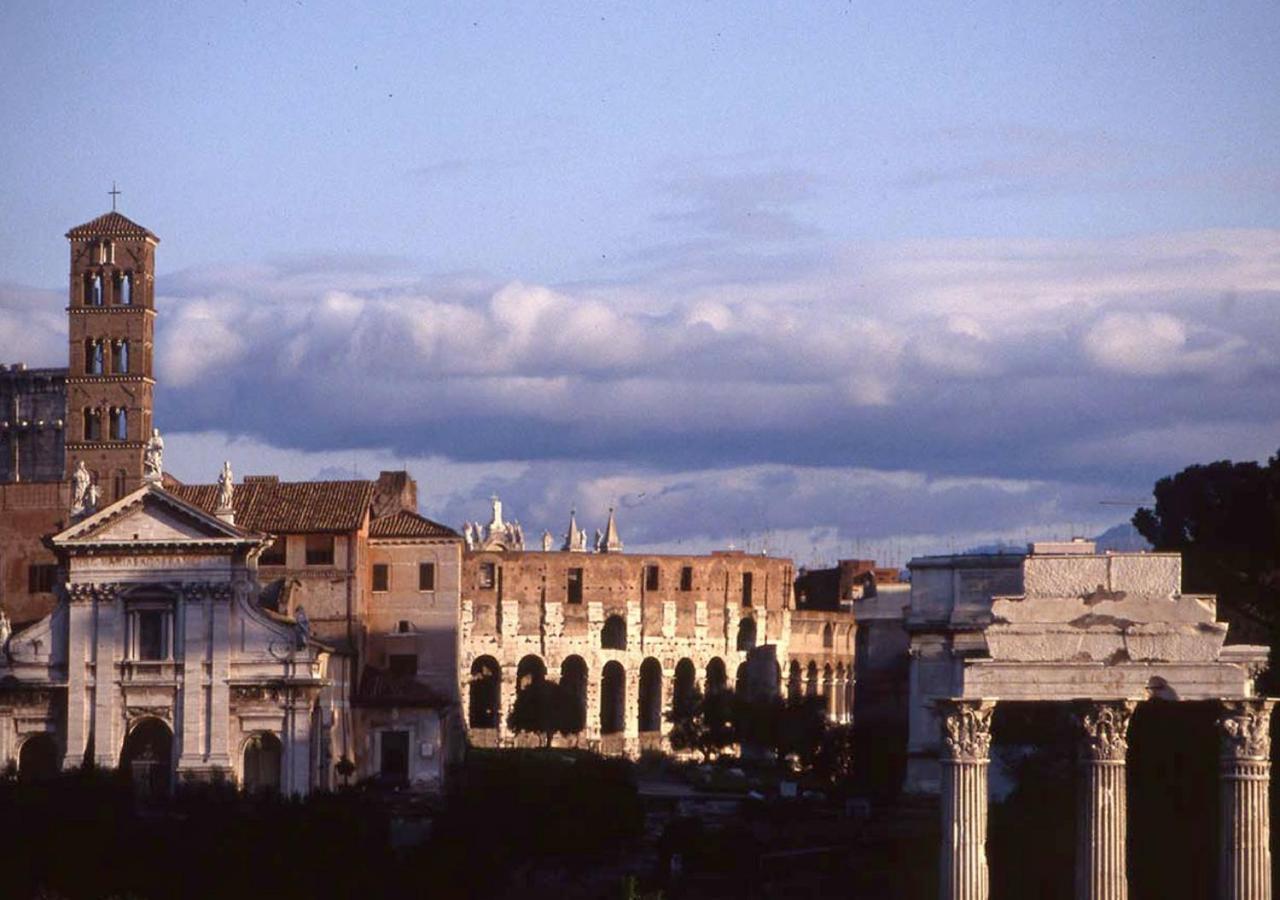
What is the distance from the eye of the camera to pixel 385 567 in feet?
279

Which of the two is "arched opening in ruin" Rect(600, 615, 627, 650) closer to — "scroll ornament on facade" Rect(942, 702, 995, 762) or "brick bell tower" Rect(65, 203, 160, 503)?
"brick bell tower" Rect(65, 203, 160, 503)

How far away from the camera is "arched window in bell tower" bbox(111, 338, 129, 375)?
3364 inches

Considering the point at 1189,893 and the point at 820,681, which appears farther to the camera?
the point at 820,681

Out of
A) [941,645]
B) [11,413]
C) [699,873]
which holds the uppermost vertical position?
[11,413]

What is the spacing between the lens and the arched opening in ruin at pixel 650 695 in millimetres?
117637

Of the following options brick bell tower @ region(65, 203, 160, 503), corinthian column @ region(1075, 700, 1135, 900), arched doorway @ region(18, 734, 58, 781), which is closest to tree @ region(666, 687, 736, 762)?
brick bell tower @ region(65, 203, 160, 503)

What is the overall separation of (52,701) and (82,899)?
855 inches

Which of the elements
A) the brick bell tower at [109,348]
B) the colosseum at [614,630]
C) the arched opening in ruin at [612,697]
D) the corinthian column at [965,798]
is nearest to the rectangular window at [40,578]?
the brick bell tower at [109,348]

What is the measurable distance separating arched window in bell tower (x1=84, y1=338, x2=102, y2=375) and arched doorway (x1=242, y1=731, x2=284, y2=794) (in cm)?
1406

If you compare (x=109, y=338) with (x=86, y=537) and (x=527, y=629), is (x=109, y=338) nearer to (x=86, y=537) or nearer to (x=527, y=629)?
(x=86, y=537)

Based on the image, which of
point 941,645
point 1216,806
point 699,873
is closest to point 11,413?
point 941,645

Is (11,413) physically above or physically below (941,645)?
above

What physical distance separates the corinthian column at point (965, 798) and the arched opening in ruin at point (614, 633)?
251ft

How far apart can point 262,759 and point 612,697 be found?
40849 millimetres
